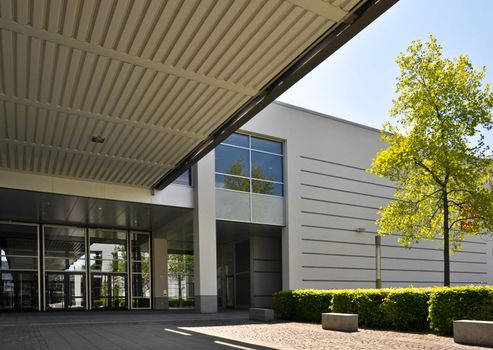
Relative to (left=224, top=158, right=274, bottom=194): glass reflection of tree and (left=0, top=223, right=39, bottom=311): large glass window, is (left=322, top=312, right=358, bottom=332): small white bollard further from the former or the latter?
(left=0, top=223, right=39, bottom=311): large glass window

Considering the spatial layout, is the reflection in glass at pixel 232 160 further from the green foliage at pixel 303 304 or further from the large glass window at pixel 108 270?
the large glass window at pixel 108 270

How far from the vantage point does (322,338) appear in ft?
38.5

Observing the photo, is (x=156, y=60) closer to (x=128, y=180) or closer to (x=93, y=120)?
(x=93, y=120)

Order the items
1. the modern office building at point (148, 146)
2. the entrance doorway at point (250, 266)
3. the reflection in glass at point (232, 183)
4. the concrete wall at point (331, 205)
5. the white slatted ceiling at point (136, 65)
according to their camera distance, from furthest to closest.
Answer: the entrance doorway at point (250, 266) → the concrete wall at point (331, 205) → the reflection in glass at point (232, 183) → the modern office building at point (148, 146) → the white slatted ceiling at point (136, 65)

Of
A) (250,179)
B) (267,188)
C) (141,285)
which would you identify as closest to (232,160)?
(250,179)

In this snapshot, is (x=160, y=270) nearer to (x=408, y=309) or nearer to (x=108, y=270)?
(x=108, y=270)

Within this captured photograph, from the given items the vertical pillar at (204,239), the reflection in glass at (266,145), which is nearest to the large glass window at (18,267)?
the vertical pillar at (204,239)

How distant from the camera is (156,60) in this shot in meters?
10.1

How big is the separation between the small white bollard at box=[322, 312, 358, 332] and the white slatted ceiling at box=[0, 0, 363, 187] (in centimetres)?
613

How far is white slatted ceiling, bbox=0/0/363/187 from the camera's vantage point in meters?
8.44

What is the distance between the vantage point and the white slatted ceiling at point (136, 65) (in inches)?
332

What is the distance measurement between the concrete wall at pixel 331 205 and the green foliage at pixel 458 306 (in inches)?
446

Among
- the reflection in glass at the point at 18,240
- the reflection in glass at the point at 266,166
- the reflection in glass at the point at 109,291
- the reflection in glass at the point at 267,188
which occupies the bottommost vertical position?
the reflection in glass at the point at 109,291

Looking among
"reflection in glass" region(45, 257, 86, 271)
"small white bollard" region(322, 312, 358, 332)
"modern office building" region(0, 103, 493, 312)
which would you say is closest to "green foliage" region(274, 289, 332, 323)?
"small white bollard" region(322, 312, 358, 332)
